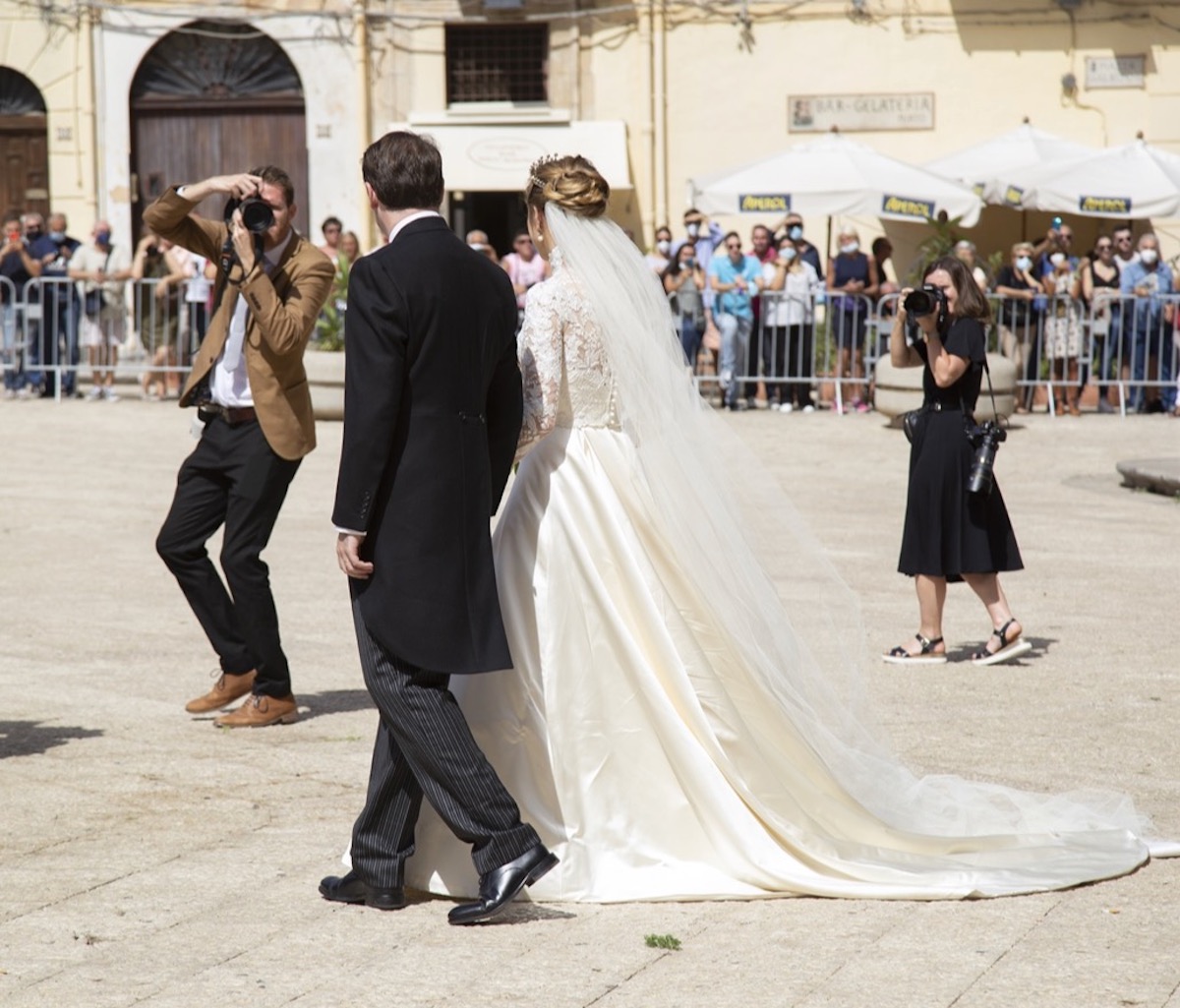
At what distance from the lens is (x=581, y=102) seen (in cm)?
2544

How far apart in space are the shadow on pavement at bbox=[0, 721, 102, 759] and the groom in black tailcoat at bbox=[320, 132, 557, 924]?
94.5 inches

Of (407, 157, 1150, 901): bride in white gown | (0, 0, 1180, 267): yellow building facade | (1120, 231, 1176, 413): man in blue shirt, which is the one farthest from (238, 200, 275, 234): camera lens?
(0, 0, 1180, 267): yellow building facade

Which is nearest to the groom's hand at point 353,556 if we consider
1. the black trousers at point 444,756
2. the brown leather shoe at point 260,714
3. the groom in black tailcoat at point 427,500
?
the groom in black tailcoat at point 427,500

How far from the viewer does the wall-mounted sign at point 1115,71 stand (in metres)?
24.2

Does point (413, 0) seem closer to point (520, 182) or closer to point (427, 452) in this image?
point (520, 182)

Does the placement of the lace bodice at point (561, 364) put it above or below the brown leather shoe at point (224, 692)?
above

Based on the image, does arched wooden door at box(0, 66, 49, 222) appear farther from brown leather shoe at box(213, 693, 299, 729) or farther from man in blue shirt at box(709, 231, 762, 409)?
brown leather shoe at box(213, 693, 299, 729)

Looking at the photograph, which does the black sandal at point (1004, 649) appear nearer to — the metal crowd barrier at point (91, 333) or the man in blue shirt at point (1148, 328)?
the man in blue shirt at point (1148, 328)

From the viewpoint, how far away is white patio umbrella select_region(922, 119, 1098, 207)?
21.8 meters

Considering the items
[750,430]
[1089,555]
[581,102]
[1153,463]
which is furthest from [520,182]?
[1089,555]

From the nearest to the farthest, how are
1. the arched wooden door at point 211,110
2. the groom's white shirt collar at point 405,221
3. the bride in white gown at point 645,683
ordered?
1. the groom's white shirt collar at point 405,221
2. the bride in white gown at point 645,683
3. the arched wooden door at point 211,110

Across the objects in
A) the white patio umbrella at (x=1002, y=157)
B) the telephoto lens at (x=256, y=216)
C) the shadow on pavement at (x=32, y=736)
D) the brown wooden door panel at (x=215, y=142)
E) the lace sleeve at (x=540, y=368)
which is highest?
the brown wooden door panel at (x=215, y=142)

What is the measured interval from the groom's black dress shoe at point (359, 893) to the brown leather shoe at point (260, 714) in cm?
220

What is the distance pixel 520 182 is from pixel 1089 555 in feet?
48.4
